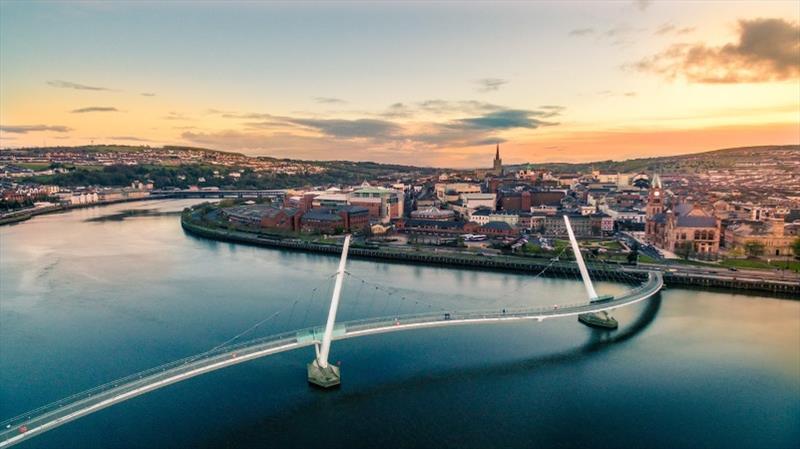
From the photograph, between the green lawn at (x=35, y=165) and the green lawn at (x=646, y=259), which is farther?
the green lawn at (x=35, y=165)

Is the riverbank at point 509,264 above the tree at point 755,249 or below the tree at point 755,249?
below

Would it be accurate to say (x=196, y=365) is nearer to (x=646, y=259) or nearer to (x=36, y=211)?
(x=646, y=259)

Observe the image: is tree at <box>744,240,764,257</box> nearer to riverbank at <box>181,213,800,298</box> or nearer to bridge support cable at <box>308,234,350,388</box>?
riverbank at <box>181,213,800,298</box>

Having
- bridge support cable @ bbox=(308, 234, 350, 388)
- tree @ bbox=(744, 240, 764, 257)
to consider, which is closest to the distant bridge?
tree @ bbox=(744, 240, 764, 257)

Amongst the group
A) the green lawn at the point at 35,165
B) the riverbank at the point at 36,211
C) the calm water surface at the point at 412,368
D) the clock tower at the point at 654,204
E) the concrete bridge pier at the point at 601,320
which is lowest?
the calm water surface at the point at 412,368

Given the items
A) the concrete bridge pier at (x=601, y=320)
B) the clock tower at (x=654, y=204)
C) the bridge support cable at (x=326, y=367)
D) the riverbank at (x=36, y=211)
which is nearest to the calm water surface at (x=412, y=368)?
the bridge support cable at (x=326, y=367)

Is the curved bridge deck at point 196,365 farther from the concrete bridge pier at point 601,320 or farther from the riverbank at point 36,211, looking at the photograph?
the riverbank at point 36,211

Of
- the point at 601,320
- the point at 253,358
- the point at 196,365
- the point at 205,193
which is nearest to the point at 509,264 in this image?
the point at 601,320

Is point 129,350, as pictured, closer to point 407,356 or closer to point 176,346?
point 176,346

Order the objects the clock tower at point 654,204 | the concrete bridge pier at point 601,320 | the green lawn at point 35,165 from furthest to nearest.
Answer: the green lawn at point 35,165, the clock tower at point 654,204, the concrete bridge pier at point 601,320
